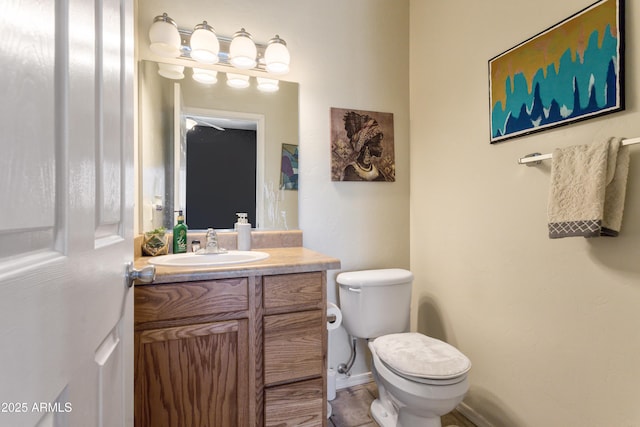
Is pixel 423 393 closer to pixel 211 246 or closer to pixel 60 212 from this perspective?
pixel 211 246

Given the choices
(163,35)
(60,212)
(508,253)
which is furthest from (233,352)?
(163,35)

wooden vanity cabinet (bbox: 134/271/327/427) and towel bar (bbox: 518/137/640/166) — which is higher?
towel bar (bbox: 518/137/640/166)

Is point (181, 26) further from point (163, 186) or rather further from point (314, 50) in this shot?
point (163, 186)

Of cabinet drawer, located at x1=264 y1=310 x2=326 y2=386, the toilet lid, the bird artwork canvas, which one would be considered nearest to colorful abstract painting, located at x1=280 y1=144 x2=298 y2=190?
the bird artwork canvas

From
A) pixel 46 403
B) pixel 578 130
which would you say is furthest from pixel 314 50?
pixel 46 403

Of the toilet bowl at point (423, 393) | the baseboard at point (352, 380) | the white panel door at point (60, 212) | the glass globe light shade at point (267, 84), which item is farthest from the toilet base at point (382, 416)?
the glass globe light shade at point (267, 84)

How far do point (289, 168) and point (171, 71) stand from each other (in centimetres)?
79

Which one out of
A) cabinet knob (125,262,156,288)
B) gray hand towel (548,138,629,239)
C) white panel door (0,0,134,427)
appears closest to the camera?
white panel door (0,0,134,427)

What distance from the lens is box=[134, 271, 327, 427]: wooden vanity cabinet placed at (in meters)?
1.03

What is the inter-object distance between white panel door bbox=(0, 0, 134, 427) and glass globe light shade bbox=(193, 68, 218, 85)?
3.29ft

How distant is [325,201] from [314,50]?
0.93m

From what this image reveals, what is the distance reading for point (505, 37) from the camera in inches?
53.6

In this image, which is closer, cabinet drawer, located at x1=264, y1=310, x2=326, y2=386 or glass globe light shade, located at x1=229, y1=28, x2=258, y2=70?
cabinet drawer, located at x1=264, y1=310, x2=326, y2=386

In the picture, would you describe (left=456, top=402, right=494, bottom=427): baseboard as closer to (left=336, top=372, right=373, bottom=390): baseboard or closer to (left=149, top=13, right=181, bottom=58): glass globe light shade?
(left=336, top=372, right=373, bottom=390): baseboard
